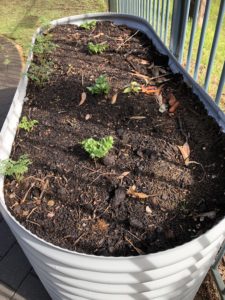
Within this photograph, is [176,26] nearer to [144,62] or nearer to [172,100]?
[144,62]

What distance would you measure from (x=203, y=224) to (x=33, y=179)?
0.93 m

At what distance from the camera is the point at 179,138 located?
6.64 ft

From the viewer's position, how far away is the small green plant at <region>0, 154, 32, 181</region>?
181 centimetres

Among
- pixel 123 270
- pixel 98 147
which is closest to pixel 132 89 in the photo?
pixel 98 147

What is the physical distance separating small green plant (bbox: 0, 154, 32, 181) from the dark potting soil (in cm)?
4

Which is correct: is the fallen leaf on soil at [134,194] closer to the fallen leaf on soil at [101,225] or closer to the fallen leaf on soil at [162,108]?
the fallen leaf on soil at [101,225]

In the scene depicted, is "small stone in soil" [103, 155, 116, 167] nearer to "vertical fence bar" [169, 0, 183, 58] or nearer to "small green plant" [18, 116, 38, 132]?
"small green plant" [18, 116, 38, 132]

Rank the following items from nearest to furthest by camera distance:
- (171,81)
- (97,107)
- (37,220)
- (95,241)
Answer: (95,241)
(37,220)
(97,107)
(171,81)

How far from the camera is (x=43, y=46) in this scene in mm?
3068

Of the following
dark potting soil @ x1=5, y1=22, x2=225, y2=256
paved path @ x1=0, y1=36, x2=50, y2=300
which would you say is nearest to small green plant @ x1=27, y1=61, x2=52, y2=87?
dark potting soil @ x1=5, y1=22, x2=225, y2=256

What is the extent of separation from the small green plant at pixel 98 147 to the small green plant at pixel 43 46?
1373 mm

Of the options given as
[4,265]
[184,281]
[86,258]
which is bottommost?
[4,265]

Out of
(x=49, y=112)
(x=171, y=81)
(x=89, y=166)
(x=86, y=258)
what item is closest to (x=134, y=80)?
(x=171, y=81)

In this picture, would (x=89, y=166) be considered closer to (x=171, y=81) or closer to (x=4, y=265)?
(x=171, y=81)
